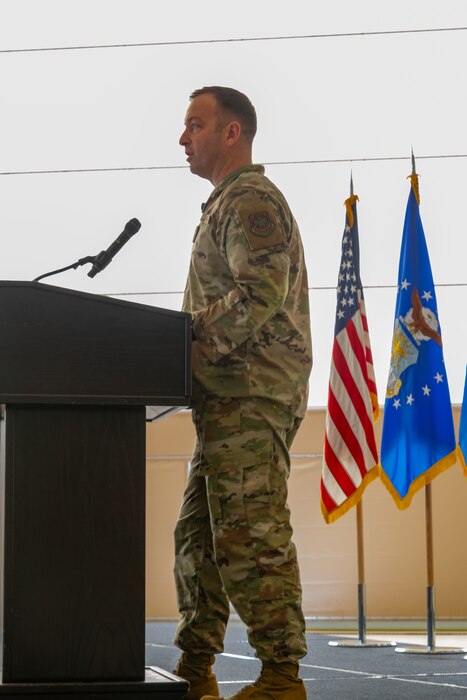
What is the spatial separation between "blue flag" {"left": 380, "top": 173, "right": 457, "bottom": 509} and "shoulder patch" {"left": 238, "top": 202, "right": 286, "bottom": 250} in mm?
2859

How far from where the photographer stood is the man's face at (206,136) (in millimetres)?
2205

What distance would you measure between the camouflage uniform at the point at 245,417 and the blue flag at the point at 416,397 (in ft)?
8.81

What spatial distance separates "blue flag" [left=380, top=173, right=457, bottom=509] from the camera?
4707mm

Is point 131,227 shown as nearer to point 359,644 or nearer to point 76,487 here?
point 76,487

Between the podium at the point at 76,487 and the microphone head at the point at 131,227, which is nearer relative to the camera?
the podium at the point at 76,487

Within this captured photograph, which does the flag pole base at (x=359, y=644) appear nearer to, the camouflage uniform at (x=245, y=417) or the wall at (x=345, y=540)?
the wall at (x=345, y=540)

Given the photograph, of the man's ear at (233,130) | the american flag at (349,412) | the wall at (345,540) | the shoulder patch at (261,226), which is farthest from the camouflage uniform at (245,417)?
the wall at (345,540)

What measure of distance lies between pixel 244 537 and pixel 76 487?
13.9 inches

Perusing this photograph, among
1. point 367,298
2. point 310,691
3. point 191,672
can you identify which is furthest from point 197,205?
point 191,672

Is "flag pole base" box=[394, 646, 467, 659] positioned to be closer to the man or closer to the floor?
the floor

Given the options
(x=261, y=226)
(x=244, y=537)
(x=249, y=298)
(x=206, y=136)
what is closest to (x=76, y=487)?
(x=244, y=537)

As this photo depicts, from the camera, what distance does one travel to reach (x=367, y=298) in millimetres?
6777

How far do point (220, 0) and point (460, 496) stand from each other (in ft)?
11.8

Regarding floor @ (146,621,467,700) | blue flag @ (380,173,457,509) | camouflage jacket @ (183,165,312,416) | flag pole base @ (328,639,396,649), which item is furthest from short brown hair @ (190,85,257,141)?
flag pole base @ (328,639,396,649)
